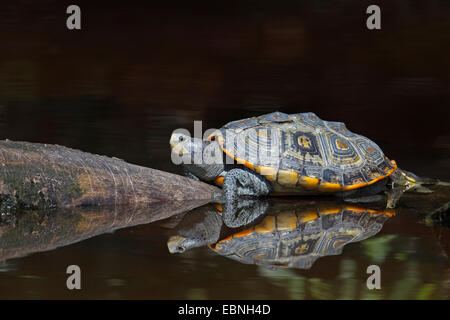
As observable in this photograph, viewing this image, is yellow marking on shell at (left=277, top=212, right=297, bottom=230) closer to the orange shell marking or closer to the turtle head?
the orange shell marking

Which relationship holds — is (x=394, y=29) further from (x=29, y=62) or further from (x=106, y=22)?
(x=29, y=62)

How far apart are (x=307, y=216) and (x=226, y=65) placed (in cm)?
468

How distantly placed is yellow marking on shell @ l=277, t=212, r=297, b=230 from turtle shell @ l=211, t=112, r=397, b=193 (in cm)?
51

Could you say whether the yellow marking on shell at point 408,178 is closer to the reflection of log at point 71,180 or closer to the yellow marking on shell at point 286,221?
the yellow marking on shell at point 286,221

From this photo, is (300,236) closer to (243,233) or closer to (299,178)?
(243,233)

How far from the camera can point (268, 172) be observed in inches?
196

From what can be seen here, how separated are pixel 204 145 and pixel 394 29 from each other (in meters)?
4.46

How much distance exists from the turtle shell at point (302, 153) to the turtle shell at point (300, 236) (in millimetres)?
355

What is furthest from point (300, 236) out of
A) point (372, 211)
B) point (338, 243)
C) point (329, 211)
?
point (372, 211)

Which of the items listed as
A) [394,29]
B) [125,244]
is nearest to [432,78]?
[394,29]

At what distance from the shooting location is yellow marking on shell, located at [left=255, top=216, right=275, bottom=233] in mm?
4035

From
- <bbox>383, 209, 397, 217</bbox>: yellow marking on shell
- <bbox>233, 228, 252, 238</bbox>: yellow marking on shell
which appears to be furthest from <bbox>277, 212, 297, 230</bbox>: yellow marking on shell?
<bbox>383, 209, 397, 217</bbox>: yellow marking on shell

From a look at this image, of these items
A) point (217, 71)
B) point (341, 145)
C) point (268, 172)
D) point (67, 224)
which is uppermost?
point (217, 71)

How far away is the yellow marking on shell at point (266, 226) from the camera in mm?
4035
